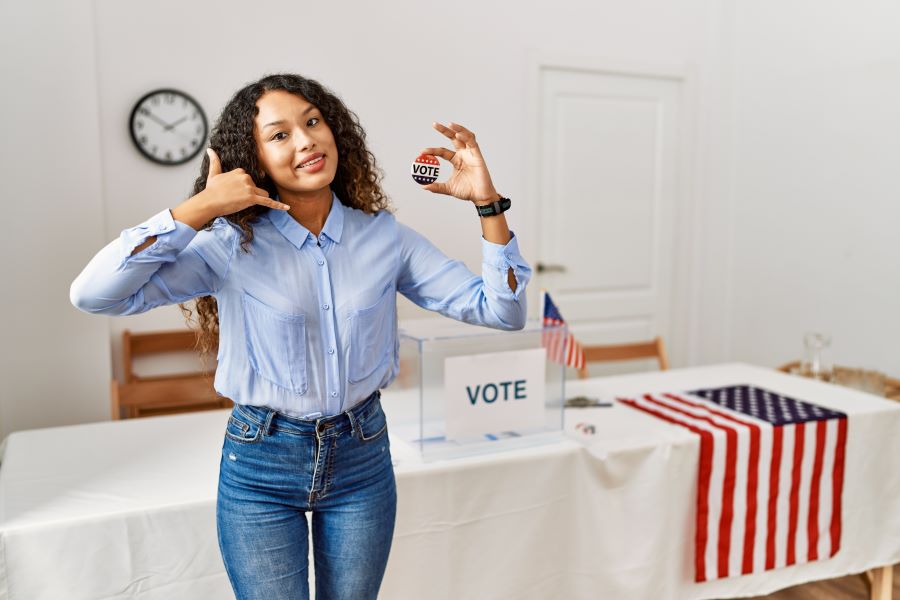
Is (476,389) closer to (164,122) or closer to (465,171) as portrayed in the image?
(465,171)

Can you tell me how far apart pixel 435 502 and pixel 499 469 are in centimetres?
19

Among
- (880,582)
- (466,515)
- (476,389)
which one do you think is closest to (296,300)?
(476,389)

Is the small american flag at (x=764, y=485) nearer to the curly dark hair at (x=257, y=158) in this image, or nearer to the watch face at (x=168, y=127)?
the curly dark hair at (x=257, y=158)

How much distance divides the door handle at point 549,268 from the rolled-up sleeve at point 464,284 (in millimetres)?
2781

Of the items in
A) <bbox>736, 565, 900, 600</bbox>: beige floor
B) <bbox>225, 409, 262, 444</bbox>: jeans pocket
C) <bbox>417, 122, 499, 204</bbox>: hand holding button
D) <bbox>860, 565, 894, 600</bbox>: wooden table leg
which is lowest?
<bbox>736, 565, 900, 600</bbox>: beige floor

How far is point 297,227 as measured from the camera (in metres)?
1.20

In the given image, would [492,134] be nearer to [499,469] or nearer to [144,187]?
[144,187]

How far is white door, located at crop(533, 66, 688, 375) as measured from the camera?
13.3ft

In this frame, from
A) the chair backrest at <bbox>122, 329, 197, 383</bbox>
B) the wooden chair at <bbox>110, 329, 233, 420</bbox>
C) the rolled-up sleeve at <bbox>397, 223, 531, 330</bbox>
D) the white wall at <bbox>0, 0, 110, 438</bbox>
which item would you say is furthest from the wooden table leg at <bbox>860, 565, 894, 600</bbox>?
the white wall at <bbox>0, 0, 110, 438</bbox>

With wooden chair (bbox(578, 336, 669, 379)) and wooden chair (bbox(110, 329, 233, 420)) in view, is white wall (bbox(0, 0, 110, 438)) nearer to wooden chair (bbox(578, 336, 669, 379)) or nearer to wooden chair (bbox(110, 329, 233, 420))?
wooden chair (bbox(110, 329, 233, 420))

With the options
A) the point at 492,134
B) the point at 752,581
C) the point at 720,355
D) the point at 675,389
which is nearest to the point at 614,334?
the point at 720,355

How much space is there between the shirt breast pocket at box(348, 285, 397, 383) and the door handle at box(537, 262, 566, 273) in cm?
288

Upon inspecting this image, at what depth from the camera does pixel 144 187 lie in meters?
3.23

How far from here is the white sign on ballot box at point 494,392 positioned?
1.89 meters
